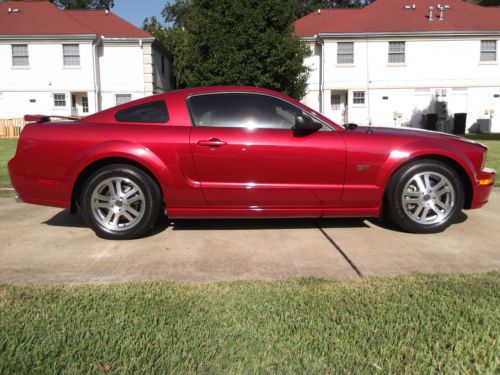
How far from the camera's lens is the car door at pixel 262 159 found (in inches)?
169

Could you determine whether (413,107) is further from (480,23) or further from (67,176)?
(67,176)

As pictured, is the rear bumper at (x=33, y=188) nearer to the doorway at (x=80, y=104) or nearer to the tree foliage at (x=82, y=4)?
the doorway at (x=80, y=104)

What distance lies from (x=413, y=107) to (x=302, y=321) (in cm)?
2500

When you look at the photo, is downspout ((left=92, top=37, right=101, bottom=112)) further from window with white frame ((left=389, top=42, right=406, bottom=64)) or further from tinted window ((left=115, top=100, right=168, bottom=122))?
tinted window ((left=115, top=100, right=168, bottom=122))

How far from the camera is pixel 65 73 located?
24.6 meters

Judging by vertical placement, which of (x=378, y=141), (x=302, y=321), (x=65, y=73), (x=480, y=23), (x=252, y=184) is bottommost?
(x=302, y=321)

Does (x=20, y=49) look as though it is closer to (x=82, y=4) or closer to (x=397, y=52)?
(x=397, y=52)

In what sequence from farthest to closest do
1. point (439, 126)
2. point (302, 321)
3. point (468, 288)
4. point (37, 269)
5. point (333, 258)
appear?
point (439, 126) → point (333, 258) → point (37, 269) → point (468, 288) → point (302, 321)

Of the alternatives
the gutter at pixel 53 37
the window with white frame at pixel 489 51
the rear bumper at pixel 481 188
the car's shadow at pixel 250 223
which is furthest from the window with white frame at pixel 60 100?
the rear bumper at pixel 481 188

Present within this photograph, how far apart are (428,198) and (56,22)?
1022 inches

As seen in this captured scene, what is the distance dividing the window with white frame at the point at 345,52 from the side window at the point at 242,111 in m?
21.7

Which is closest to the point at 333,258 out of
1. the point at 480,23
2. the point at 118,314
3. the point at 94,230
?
the point at 118,314

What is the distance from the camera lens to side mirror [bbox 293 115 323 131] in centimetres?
423

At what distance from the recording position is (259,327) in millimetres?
2562
